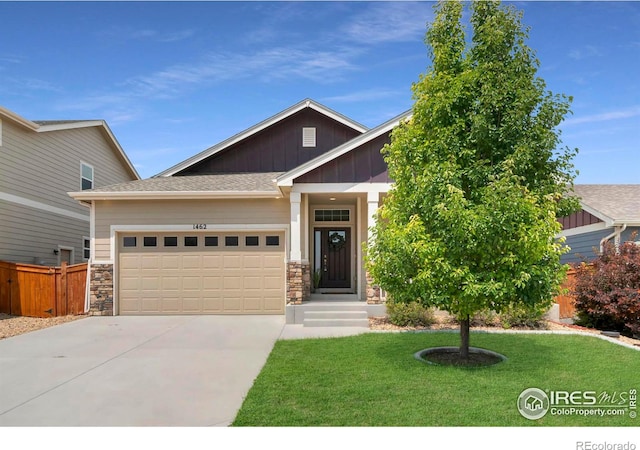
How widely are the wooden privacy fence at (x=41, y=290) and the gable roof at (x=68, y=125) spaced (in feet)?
14.3

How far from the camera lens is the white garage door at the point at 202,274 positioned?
13203 millimetres

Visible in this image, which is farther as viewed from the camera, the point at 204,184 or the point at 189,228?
the point at 204,184

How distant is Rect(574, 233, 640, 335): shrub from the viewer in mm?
10383

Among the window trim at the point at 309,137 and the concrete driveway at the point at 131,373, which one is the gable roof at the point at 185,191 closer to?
the window trim at the point at 309,137

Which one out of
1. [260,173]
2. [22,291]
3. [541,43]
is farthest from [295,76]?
[22,291]

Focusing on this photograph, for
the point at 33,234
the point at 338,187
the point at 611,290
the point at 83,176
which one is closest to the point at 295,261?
the point at 338,187

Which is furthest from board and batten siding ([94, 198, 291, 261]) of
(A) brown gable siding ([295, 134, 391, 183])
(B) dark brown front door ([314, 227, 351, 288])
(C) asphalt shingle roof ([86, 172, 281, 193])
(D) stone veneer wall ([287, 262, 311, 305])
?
(B) dark brown front door ([314, 227, 351, 288])

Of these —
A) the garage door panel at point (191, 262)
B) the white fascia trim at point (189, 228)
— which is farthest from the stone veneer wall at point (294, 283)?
the garage door panel at point (191, 262)

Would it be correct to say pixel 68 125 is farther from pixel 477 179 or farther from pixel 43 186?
pixel 477 179

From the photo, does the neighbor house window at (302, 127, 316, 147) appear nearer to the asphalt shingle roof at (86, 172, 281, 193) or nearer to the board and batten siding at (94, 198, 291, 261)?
the asphalt shingle roof at (86, 172, 281, 193)

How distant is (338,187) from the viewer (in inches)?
478

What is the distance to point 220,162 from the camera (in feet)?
54.4

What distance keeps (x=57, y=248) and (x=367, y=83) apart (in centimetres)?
1226

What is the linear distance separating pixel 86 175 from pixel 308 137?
899 cm
